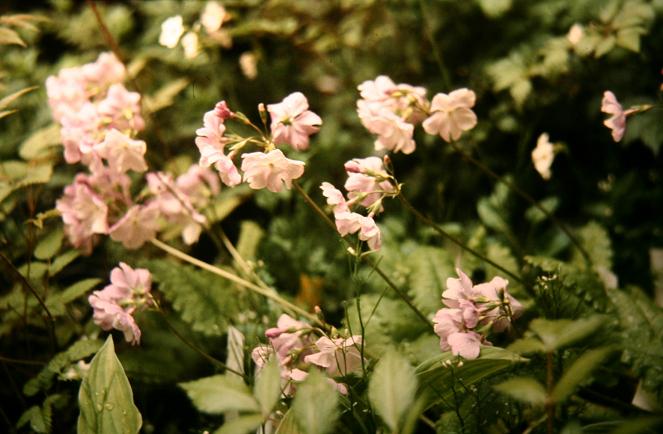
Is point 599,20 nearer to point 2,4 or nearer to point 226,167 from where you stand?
point 226,167

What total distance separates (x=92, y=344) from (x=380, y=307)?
64 cm

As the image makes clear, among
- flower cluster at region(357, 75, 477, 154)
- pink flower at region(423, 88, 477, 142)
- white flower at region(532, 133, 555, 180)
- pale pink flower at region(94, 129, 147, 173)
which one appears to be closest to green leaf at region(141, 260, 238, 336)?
pale pink flower at region(94, 129, 147, 173)

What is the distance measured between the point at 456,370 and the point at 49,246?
99cm

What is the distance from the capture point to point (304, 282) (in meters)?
1.68

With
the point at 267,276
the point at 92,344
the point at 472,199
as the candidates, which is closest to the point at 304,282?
the point at 267,276

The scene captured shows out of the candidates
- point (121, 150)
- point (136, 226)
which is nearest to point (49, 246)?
point (136, 226)

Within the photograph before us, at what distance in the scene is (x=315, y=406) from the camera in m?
0.78

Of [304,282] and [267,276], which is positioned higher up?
[267,276]

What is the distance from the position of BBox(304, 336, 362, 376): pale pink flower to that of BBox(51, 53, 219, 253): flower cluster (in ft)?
2.00

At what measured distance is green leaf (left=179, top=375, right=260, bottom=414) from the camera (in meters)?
0.76

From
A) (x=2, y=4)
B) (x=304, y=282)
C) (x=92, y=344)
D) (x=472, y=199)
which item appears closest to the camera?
(x=92, y=344)

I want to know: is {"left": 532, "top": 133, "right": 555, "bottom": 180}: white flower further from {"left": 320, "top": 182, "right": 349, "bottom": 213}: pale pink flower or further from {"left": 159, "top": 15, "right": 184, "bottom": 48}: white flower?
{"left": 159, "top": 15, "right": 184, "bottom": 48}: white flower

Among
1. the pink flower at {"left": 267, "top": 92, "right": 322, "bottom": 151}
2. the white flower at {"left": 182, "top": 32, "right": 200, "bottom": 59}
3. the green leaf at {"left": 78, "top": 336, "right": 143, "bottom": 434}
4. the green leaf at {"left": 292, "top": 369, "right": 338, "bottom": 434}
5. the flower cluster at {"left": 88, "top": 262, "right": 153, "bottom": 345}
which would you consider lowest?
the green leaf at {"left": 78, "top": 336, "right": 143, "bottom": 434}

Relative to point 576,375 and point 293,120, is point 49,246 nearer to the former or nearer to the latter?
point 293,120
